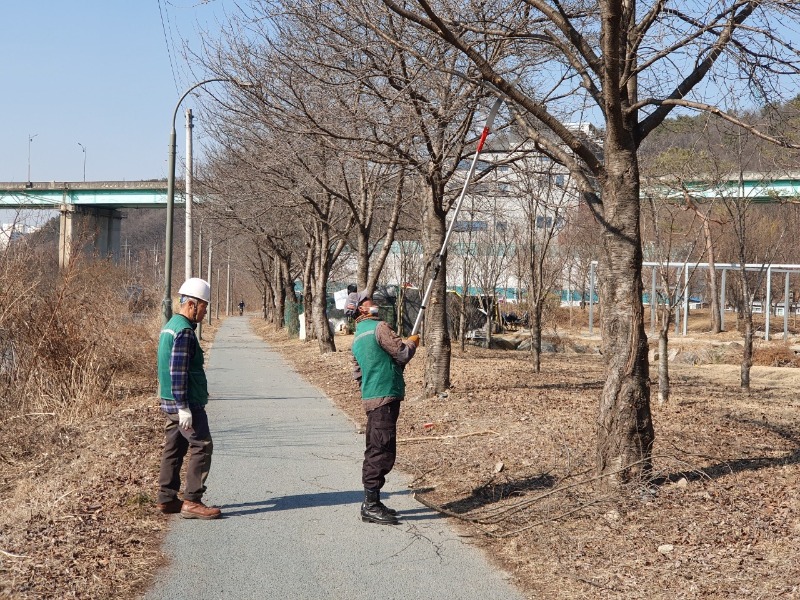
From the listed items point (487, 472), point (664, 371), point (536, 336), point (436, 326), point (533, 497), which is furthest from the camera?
point (536, 336)

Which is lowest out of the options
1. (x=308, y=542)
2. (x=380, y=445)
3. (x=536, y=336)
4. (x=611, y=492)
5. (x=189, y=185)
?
(x=308, y=542)

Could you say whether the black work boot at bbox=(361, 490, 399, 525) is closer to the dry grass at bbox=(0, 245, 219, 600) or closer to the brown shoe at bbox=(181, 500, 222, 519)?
the brown shoe at bbox=(181, 500, 222, 519)

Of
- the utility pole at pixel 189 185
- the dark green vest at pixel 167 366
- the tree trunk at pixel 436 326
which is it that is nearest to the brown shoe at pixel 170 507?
the dark green vest at pixel 167 366

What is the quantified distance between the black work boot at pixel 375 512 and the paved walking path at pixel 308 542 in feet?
0.24

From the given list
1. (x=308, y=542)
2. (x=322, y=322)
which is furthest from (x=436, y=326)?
(x=322, y=322)

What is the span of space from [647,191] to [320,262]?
15674 mm

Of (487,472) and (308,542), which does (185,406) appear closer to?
(308,542)

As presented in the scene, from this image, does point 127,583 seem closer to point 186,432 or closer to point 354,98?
point 186,432

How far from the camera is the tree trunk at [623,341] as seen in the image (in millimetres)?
7539

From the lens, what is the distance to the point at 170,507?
7.58 meters

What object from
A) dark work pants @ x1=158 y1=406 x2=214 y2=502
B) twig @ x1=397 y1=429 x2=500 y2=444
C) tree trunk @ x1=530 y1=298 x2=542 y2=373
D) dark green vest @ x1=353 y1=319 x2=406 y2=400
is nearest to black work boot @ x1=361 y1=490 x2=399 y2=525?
dark green vest @ x1=353 y1=319 x2=406 y2=400

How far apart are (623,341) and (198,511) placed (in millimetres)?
3712

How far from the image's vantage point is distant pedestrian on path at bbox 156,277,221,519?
737 cm

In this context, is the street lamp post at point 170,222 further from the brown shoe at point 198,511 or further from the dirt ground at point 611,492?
the brown shoe at point 198,511
